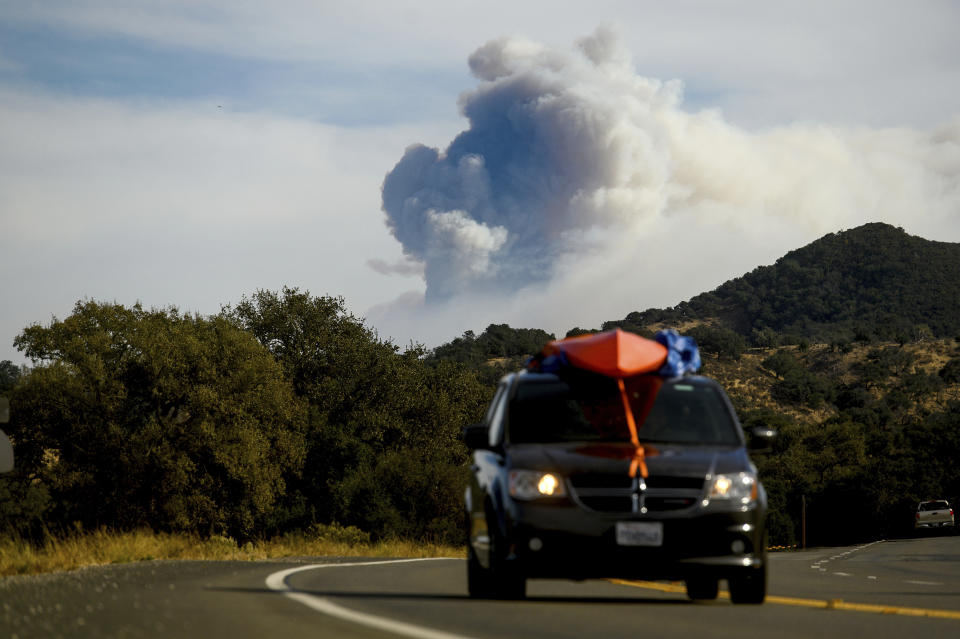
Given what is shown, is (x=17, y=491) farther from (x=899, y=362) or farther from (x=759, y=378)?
(x=899, y=362)

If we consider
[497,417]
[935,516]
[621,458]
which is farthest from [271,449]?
[621,458]

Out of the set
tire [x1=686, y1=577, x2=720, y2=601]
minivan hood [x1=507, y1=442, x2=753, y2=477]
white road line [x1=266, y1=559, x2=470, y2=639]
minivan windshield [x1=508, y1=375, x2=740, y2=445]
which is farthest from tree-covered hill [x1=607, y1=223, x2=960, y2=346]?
minivan hood [x1=507, y1=442, x2=753, y2=477]

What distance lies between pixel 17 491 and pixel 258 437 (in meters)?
8.82

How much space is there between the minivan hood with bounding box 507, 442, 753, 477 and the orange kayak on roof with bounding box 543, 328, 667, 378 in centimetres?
74

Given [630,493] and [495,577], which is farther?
[495,577]

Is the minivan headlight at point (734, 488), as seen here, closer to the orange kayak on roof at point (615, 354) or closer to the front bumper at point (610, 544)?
the front bumper at point (610, 544)

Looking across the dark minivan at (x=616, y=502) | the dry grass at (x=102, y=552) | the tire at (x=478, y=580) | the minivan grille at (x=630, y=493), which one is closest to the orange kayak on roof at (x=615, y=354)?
the dark minivan at (x=616, y=502)

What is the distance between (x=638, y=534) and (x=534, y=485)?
0.83m

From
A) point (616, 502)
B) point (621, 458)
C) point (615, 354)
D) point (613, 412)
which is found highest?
point (615, 354)

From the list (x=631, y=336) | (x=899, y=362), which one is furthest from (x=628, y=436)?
(x=899, y=362)

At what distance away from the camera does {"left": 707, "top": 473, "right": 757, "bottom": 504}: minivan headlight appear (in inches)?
377

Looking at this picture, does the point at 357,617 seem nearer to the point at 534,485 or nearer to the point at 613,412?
the point at 534,485

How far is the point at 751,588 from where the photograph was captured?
33.7 ft

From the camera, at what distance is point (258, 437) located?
45.7 m
